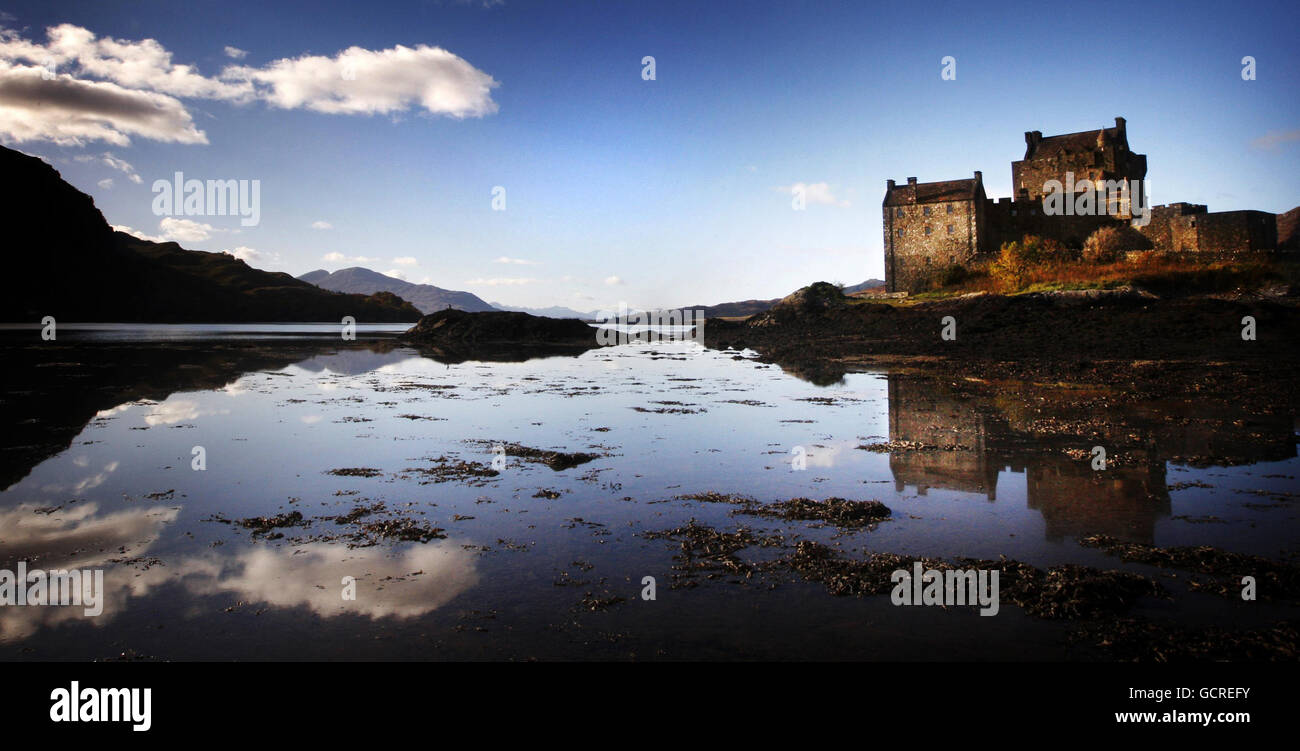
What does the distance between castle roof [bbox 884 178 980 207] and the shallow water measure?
4399 centimetres

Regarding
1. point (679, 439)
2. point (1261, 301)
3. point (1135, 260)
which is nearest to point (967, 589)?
point (679, 439)

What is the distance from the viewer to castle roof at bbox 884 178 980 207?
55.1 metres

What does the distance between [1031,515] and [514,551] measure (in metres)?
6.44

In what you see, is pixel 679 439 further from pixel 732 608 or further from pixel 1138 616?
pixel 1138 616

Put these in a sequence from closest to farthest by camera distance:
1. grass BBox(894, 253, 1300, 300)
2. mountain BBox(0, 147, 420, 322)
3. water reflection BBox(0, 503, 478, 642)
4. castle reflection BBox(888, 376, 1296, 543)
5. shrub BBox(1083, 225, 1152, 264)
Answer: water reflection BBox(0, 503, 478, 642), castle reflection BBox(888, 376, 1296, 543), grass BBox(894, 253, 1300, 300), shrub BBox(1083, 225, 1152, 264), mountain BBox(0, 147, 420, 322)

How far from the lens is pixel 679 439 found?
533 inches

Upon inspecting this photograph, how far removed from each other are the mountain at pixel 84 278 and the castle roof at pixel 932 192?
449ft

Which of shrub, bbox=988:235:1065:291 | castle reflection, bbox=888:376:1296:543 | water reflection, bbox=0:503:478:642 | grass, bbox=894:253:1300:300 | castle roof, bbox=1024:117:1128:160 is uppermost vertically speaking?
castle roof, bbox=1024:117:1128:160

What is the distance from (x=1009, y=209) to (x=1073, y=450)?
54.9 m

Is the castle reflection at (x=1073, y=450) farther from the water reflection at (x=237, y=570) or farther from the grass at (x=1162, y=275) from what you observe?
the grass at (x=1162, y=275)

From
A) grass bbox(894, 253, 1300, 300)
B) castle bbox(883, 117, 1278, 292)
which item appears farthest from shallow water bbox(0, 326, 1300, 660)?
castle bbox(883, 117, 1278, 292)

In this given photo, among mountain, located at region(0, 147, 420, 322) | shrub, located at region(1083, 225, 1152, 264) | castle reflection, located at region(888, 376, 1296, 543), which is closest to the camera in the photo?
castle reflection, located at region(888, 376, 1296, 543)

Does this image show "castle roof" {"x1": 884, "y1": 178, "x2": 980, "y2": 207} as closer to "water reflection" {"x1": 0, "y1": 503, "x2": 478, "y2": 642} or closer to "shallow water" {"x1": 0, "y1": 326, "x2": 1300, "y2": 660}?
"shallow water" {"x1": 0, "y1": 326, "x2": 1300, "y2": 660}
